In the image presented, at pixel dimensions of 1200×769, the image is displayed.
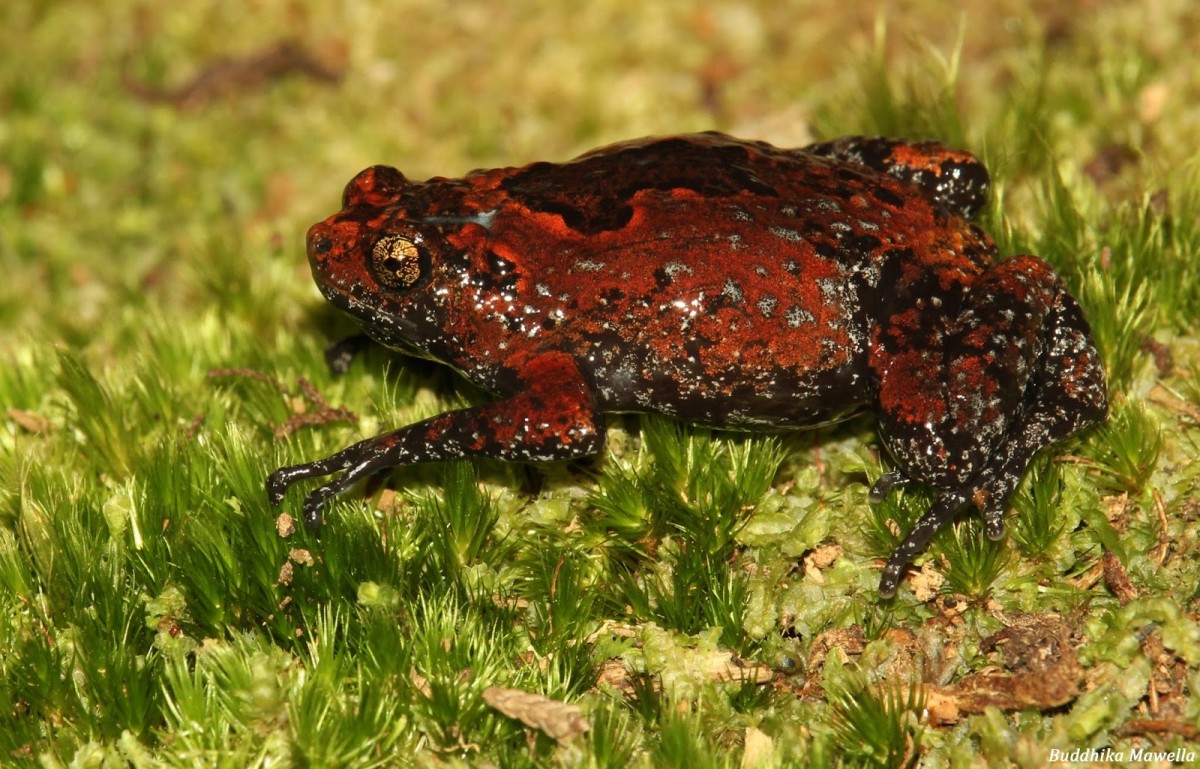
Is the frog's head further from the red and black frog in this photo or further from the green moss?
the green moss

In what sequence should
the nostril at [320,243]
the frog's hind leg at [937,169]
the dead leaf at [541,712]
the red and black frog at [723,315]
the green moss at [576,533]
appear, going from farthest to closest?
the frog's hind leg at [937,169] < the nostril at [320,243] < the red and black frog at [723,315] < the green moss at [576,533] < the dead leaf at [541,712]

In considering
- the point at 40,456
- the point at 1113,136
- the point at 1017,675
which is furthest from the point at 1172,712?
the point at 40,456

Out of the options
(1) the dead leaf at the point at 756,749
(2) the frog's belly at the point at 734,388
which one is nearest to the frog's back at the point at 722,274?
(2) the frog's belly at the point at 734,388

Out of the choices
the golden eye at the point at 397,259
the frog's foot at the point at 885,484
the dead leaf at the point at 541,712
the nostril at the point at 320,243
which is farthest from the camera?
the nostril at the point at 320,243

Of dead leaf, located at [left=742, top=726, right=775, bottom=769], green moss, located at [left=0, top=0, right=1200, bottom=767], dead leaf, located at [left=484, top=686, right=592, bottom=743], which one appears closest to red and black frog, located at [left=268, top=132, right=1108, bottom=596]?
green moss, located at [left=0, top=0, right=1200, bottom=767]

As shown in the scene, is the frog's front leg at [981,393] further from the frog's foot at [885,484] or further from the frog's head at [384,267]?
the frog's head at [384,267]

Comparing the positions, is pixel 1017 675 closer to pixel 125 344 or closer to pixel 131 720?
pixel 131 720
